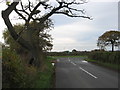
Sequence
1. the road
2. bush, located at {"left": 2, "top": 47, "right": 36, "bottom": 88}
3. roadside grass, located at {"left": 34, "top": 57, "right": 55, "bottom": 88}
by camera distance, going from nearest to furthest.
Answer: bush, located at {"left": 2, "top": 47, "right": 36, "bottom": 88}
roadside grass, located at {"left": 34, "top": 57, "right": 55, "bottom": 88}
the road

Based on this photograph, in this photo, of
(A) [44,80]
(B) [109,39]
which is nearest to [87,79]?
(A) [44,80]

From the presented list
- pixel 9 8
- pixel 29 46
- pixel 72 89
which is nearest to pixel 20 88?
pixel 72 89

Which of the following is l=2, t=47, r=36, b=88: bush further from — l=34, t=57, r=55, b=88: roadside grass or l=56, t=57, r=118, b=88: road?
l=56, t=57, r=118, b=88: road

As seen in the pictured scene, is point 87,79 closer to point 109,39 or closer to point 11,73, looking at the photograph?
point 11,73

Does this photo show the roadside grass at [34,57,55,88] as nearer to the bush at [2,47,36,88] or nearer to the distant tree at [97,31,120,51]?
the bush at [2,47,36,88]

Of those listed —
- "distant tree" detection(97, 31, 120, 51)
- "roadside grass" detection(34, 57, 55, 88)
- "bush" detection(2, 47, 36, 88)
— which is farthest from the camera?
"distant tree" detection(97, 31, 120, 51)

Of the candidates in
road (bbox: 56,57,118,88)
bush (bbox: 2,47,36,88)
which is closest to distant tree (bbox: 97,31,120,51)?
road (bbox: 56,57,118,88)

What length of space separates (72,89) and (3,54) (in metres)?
5.05

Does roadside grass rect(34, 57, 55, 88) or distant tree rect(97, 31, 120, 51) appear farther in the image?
distant tree rect(97, 31, 120, 51)

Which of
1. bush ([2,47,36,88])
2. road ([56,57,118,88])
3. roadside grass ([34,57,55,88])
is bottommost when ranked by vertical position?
road ([56,57,118,88])

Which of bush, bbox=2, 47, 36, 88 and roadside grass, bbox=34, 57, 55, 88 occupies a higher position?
bush, bbox=2, 47, 36, 88

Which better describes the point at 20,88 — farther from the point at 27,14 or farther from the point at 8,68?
the point at 27,14

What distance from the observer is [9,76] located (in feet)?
27.3

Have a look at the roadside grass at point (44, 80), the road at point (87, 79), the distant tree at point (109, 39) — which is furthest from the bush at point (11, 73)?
the distant tree at point (109, 39)
